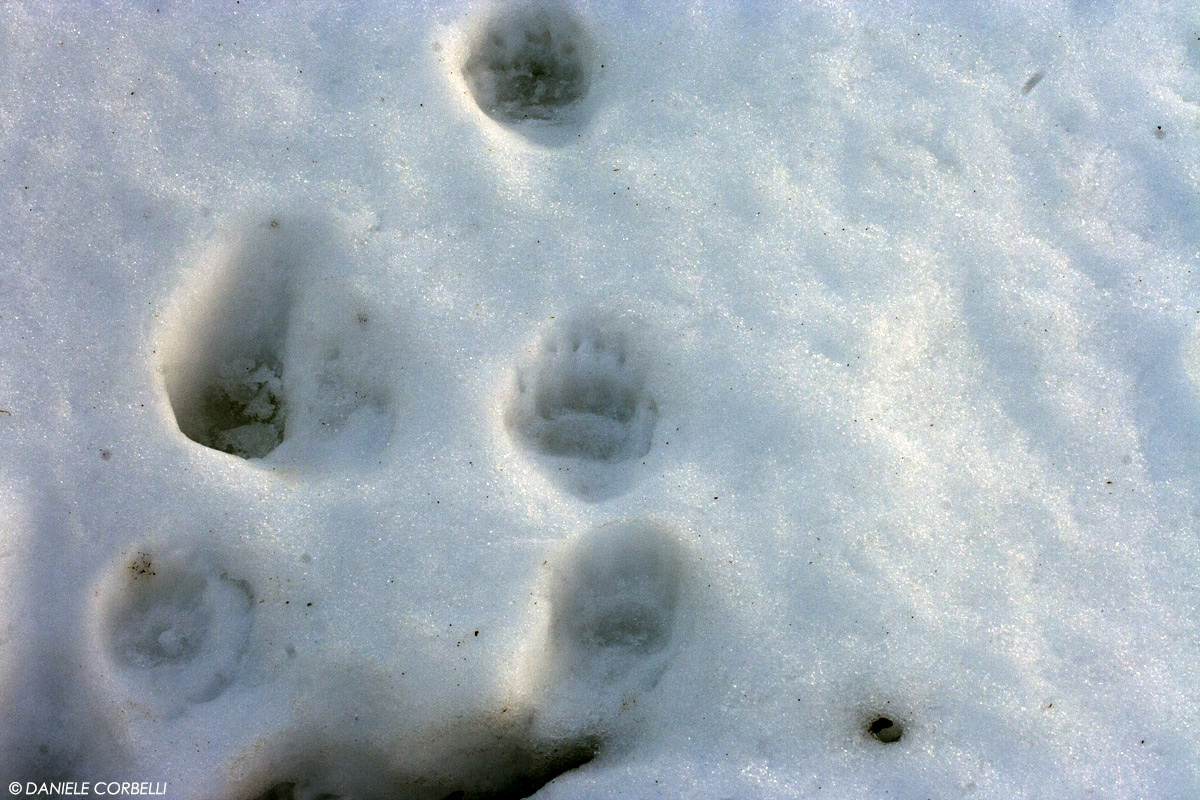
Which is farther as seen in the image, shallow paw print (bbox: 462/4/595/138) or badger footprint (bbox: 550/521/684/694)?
shallow paw print (bbox: 462/4/595/138)

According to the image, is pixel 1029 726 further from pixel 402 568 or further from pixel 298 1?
pixel 298 1

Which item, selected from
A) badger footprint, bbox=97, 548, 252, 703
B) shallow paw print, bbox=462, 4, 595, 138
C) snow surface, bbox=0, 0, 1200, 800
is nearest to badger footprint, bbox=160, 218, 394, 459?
snow surface, bbox=0, 0, 1200, 800

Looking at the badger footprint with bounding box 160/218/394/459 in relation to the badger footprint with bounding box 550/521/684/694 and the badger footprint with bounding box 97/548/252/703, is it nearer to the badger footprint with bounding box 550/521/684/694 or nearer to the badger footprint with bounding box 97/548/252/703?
the badger footprint with bounding box 97/548/252/703

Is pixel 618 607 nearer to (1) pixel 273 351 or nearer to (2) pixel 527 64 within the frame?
(1) pixel 273 351

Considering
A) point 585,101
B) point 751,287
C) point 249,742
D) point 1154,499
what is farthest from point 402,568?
point 1154,499

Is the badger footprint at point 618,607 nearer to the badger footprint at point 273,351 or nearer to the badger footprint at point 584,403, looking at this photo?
the badger footprint at point 584,403

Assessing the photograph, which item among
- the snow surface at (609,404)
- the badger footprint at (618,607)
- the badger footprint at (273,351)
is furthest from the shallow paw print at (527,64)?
the badger footprint at (618,607)
